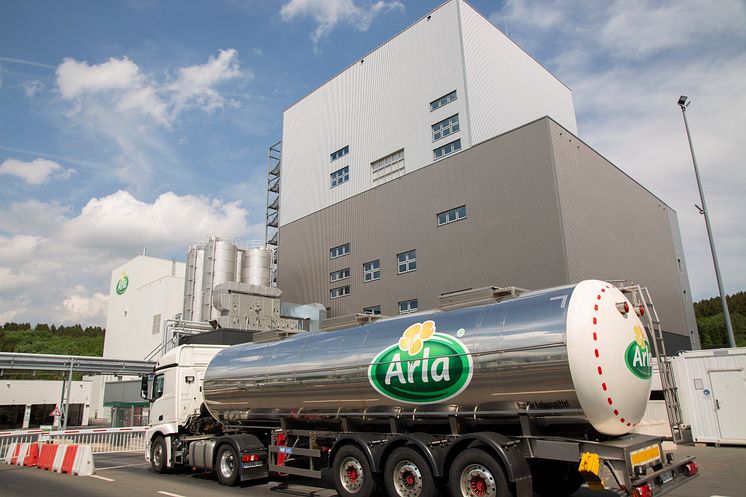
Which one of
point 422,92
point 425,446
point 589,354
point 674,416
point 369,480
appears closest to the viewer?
point 589,354

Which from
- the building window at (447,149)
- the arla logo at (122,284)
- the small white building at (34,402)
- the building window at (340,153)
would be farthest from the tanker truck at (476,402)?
the arla logo at (122,284)

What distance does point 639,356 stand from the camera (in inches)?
320

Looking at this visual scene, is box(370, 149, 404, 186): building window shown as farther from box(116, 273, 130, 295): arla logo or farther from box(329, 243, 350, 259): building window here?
box(116, 273, 130, 295): arla logo

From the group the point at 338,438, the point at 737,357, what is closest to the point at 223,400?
the point at 338,438

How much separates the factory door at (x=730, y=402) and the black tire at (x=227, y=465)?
575 inches

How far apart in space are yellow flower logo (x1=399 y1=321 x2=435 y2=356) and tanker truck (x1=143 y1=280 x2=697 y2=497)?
23 mm

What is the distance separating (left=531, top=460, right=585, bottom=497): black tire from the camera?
8.60 metres

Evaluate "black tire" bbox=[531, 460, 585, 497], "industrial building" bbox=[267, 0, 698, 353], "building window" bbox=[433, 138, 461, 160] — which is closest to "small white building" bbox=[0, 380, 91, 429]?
"industrial building" bbox=[267, 0, 698, 353]

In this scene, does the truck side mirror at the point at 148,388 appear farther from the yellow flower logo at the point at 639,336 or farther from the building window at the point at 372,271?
the building window at the point at 372,271

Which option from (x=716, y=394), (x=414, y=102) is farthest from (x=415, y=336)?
(x=414, y=102)

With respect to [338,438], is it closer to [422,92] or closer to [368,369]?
[368,369]

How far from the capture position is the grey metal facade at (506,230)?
24641 mm

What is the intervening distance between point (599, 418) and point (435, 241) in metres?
21.9

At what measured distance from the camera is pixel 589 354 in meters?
7.38
